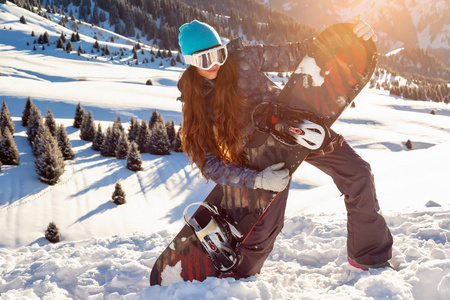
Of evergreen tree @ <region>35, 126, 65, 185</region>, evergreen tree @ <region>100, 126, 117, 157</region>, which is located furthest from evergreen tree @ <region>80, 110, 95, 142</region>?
evergreen tree @ <region>35, 126, 65, 185</region>

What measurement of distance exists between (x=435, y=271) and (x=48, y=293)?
3.58m

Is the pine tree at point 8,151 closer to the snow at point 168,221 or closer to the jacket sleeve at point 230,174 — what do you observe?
the snow at point 168,221

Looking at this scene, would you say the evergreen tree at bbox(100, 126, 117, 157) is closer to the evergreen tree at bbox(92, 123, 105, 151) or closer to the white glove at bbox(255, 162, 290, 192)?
the evergreen tree at bbox(92, 123, 105, 151)

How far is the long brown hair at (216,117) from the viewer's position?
8.77ft

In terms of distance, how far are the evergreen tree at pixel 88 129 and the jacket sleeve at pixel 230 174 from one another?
16.1 meters

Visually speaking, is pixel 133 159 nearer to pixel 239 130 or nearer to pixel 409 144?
pixel 239 130

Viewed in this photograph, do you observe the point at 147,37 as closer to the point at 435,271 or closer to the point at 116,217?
the point at 116,217

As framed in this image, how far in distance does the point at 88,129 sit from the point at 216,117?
1629 centimetres

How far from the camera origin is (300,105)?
10.3ft

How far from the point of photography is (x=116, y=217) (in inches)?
407

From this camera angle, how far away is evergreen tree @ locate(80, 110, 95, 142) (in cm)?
1697

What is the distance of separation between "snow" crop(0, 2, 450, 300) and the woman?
448mm

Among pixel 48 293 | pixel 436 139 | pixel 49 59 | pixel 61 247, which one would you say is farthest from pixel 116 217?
pixel 49 59

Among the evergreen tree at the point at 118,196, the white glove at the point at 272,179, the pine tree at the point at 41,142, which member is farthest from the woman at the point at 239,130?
the pine tree at the point at 41,142
